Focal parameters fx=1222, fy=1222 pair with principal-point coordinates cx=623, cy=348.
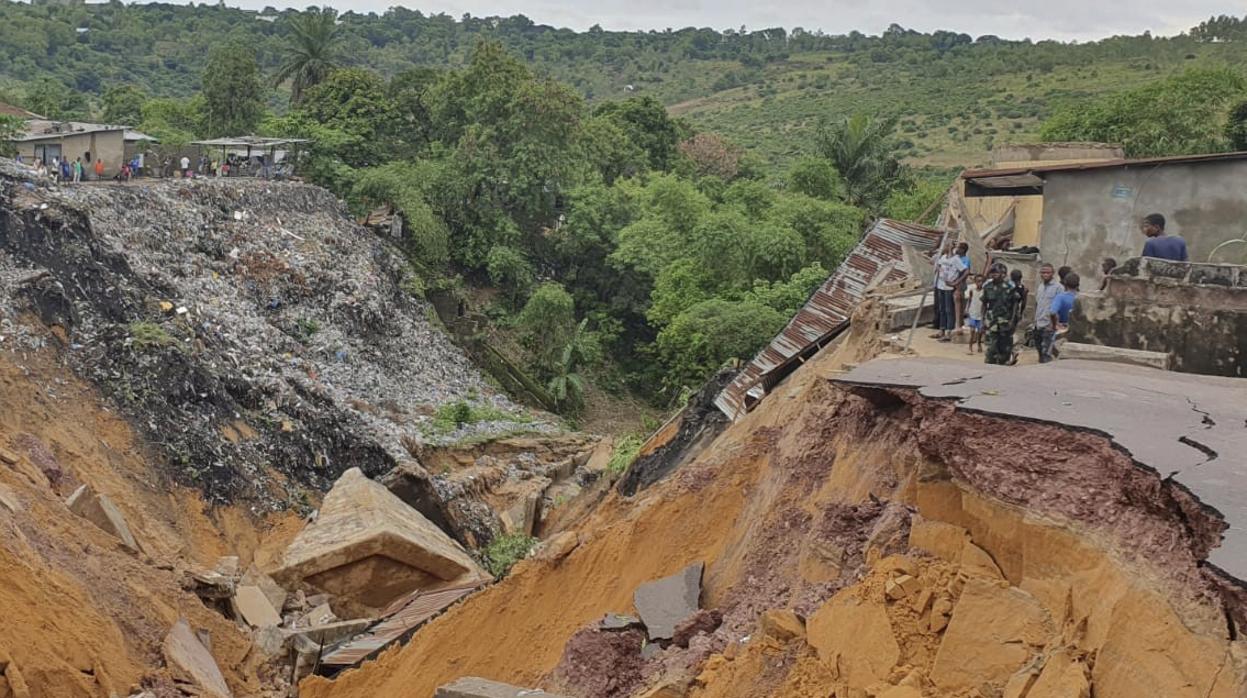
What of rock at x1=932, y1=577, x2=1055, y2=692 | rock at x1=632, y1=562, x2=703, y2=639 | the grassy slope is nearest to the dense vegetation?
the grassy slope

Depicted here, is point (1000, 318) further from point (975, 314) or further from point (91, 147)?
point (91, 147)

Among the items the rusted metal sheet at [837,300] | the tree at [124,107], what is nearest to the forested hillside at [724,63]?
the tree at [124,107]

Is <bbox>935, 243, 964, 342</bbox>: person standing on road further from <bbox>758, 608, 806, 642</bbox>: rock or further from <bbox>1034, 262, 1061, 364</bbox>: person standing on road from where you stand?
<bbox>758, 608, 806, 642</bbox>: rock

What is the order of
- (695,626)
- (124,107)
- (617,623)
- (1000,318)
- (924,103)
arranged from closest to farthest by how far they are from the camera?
1. (695,626)
2. (617,623)
3. (1000,318)
4. (124,107)
5. (924,103)

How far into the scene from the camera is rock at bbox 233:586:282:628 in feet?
44.3

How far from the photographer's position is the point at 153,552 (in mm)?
14242

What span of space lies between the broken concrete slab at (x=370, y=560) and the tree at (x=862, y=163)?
23.5 m

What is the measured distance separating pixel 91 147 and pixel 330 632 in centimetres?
2206

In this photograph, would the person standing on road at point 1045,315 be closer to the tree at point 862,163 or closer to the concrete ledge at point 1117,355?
the concrete ledge at point 1117,355

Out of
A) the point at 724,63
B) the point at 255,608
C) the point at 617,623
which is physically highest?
the point at 724,63

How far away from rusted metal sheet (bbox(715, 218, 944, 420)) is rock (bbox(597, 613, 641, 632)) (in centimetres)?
526

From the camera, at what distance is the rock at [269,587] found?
46.0 ft

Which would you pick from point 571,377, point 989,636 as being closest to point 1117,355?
point 989,636

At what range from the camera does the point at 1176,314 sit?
910 centimetres
